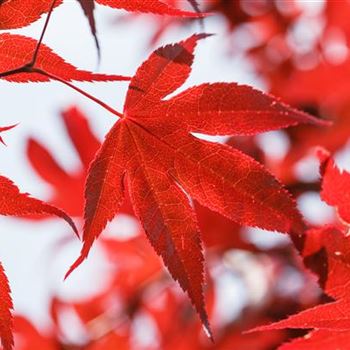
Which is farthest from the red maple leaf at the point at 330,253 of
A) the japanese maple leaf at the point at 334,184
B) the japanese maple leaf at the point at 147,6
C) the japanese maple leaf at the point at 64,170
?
the japanese maple leaf at the point at 64,170

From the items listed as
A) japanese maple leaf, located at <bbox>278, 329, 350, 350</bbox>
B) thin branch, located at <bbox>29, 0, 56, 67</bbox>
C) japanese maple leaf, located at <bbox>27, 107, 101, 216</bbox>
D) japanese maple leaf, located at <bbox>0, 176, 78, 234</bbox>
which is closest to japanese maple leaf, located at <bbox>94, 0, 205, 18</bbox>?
thin branch, located at <bbox>29, 0, 56, 67</bbox>

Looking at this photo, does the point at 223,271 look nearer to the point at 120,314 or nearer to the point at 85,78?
the point at 120,314

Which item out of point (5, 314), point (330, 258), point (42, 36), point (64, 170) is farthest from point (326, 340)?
point (64, 170)

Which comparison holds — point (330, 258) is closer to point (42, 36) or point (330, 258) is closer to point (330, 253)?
point (330, 253)

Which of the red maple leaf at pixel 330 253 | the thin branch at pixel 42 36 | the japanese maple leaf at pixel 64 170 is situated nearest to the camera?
the thin branch at pixel 42 36

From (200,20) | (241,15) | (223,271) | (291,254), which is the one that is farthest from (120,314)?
(200,20)

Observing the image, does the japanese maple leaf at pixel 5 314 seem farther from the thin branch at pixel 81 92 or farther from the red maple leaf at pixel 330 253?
the red maple leaf at pixel 330 253
